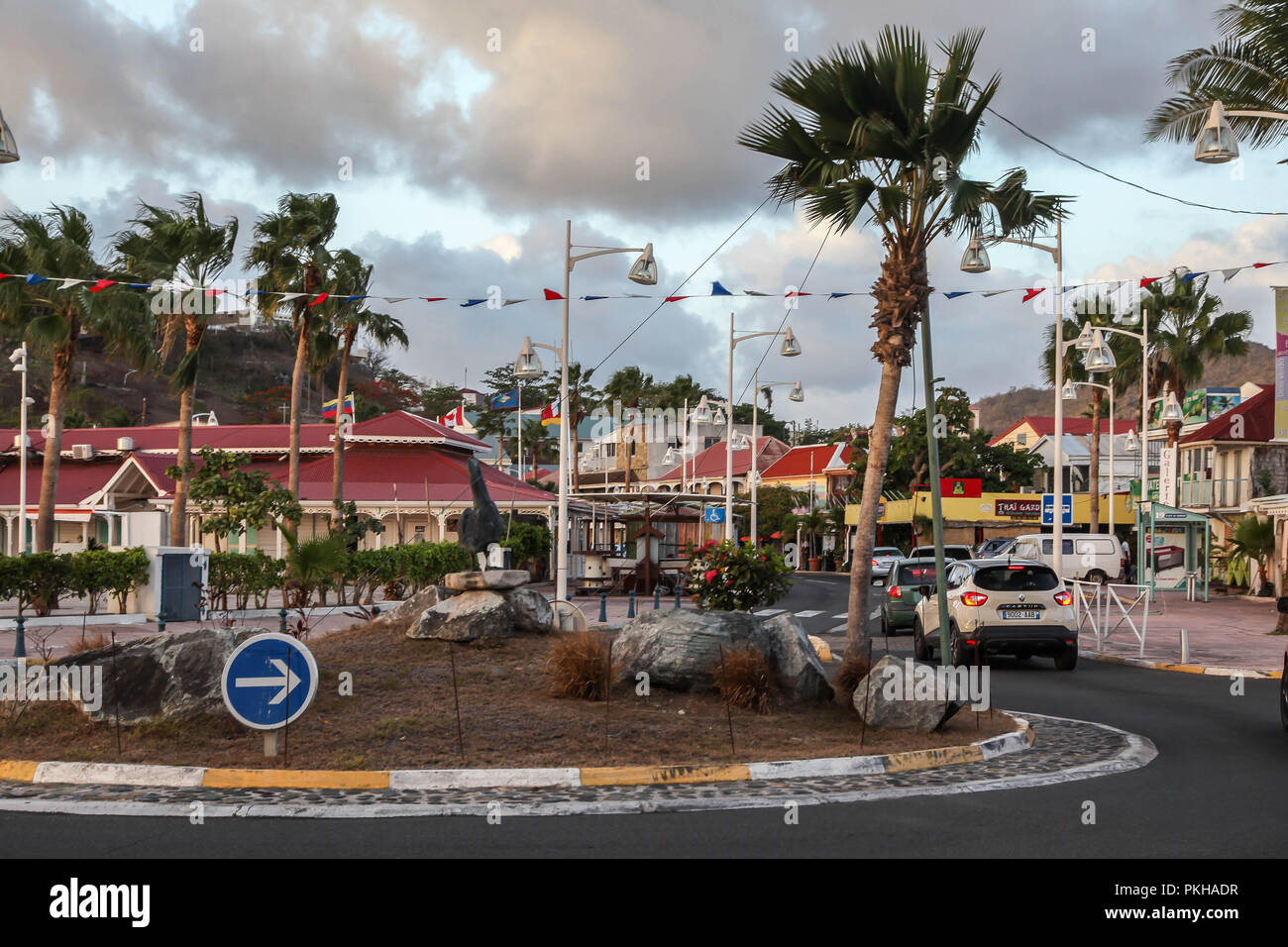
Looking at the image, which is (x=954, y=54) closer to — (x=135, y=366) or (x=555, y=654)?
(x=555, y=654)

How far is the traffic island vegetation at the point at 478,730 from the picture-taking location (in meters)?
9.44

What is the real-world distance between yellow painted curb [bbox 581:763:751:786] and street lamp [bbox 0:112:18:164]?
8348mm

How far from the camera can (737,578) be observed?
18.5 m

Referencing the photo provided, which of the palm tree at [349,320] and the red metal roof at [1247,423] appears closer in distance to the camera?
the palm tree at [349,320]

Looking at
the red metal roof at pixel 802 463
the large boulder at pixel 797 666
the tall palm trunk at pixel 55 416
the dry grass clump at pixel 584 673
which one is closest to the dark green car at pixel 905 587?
the large boulder at pixel 797 666

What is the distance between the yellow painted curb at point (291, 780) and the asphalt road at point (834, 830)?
1065 mm

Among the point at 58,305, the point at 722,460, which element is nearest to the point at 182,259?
the point at 58,305

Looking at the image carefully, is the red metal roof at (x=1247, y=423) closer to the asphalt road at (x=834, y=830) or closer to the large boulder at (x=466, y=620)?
the large boulder at (x=466, y=620)

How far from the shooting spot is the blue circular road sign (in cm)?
921

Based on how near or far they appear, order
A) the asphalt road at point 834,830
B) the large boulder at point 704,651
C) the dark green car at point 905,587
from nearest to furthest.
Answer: the asphalt road at point 834,830 < the large boulder at point 704,651 < the dark green car at point 905,587

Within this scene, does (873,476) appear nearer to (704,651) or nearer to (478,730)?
(704,651)

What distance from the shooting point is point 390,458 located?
47469 millimetres
